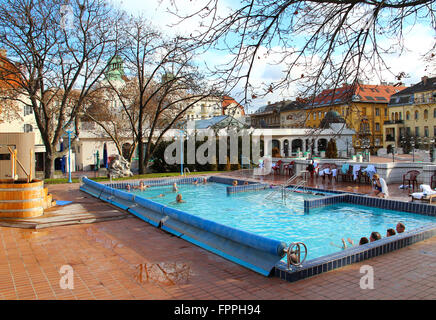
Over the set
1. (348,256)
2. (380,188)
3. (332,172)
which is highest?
(332,172)

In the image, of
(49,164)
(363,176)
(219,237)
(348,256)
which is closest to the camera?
(348,256)

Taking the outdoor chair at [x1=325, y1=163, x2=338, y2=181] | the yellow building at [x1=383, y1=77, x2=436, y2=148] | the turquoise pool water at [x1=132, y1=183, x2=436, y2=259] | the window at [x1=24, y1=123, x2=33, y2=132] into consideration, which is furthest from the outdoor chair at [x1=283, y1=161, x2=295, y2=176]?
the yellow building at [x1=383, y1=77, x2=436, y2=148]

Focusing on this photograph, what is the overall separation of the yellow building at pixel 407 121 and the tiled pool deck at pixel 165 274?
48891 millimetres

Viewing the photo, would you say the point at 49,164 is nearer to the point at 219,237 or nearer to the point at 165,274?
the point at 219,237

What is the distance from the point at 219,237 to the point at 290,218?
206 inches

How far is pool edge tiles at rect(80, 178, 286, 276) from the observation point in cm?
594

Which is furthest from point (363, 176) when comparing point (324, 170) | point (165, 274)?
point (165, 274)

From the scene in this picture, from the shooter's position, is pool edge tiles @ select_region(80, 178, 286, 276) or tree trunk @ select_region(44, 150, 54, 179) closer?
pool edge tiles @ select_region(80, 178, 286, 276)

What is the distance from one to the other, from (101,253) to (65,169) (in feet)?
109

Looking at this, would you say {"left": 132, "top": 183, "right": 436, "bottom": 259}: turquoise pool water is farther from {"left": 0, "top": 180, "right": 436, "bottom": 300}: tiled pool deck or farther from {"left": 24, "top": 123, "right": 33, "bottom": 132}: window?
{"left": 24, "top": 123, "right": 33, "bottom": 132}: window

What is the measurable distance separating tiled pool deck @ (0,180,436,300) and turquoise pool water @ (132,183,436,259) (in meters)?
2.70

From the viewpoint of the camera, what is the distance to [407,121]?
55.5m

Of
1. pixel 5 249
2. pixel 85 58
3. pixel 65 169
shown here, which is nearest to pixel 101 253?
pixel 5 249
